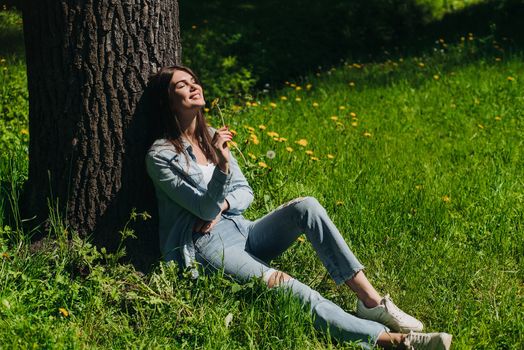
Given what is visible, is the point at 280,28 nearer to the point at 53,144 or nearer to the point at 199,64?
the point at 199,64

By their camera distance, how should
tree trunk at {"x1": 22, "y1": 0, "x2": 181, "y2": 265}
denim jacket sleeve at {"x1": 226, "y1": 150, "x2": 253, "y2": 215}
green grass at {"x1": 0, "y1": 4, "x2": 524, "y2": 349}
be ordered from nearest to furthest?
green grass at {"x1": 0, "y1": 4, "x2": 524, "y2": 349}
tree trunk at {"x1": 22, "y1": 0, "x2": 181, "y2": 265}
denim jacket sleeve at {"x1": 226, "y1": 150, "x2": 253, "y2": 215}

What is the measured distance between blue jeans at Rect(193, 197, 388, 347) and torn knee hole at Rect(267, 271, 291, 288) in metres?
0.03

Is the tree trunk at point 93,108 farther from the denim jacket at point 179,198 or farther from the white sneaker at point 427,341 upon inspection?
the white sneaker at point 427,341

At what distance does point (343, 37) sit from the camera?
35.7 feet

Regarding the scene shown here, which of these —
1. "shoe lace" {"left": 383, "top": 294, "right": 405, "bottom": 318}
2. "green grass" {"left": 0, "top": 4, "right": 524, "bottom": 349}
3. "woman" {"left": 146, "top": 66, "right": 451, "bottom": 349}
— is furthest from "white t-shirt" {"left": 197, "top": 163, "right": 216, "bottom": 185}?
"shoe lace" {"left": 383, "top": 294, "right": 405, "bottom": 318}

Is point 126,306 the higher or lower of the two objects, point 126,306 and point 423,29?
the higher

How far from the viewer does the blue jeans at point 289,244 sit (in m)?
3.56

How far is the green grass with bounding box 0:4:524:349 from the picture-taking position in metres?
3.52

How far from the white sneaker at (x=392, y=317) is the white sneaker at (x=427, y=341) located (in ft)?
0.27

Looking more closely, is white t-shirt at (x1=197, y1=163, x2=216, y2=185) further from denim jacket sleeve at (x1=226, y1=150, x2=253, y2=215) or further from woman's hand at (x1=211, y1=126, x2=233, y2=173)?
woman's hand at (x1=211, y1=126, x2=233, y2=173)

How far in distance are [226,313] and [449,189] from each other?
2.11 meters

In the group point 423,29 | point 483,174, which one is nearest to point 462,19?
point 423,29

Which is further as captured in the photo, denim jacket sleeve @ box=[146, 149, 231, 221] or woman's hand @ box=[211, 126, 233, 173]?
denim jacket sleeve @ box=[146, 149, 231, 221]

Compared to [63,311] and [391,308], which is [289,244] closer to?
[391,308]
